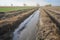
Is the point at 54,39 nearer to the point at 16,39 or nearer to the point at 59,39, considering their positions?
the point at 59,39

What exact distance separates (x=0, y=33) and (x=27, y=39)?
227cm

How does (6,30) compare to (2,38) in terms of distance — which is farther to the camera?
(6,30)

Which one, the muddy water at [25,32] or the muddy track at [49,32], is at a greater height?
the muddy track at [49,32]

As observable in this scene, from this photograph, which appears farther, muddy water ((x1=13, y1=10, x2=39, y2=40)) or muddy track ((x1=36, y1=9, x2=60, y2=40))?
muddy water ((x1=13, y1=10, x2=39, y2=40))

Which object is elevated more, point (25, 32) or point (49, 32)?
point (49, 32)

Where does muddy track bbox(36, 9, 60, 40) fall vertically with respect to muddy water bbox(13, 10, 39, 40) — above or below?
above

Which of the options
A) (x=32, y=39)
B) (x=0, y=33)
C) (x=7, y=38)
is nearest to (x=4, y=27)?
(x=0, y=33)

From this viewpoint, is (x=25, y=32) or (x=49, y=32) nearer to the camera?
(x=49, y=32)

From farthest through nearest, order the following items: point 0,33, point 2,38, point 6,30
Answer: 1. point 6,30
2. point 0,33
3. point 2,38

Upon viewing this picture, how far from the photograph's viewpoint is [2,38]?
31.5 feet

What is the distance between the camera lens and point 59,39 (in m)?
7.77

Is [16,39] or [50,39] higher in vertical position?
[50,39]

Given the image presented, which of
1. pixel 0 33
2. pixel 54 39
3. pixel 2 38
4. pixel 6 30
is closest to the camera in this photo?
pixel 54 39

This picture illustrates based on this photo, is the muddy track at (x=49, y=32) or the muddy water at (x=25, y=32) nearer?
the muddy track at (x=49, y=32)
